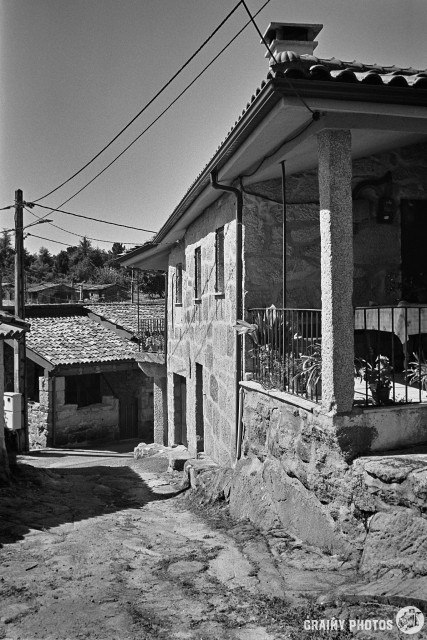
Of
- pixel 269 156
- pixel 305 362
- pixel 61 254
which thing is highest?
pixel 61 254

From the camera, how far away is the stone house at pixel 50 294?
5238 cm

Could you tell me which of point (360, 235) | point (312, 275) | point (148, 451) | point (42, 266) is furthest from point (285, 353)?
point (42, 266)

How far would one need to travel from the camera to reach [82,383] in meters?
17.7

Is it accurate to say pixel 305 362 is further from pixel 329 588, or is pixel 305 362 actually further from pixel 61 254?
pixel 61 254

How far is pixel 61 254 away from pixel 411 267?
7396 cm

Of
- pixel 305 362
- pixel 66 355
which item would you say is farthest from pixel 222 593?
pixel 66 355

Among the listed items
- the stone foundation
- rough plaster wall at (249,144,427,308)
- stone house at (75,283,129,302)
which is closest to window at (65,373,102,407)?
rough plaster wall at (249,144,427,308)

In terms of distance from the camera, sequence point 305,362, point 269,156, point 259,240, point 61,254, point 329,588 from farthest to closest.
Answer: point 61,254 → point 259,240 → point 269,156 → point 305,362 → point 329,588

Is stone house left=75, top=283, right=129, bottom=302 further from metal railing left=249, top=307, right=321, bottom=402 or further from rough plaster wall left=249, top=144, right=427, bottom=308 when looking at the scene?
metal railing left=249, top=307, right=321, bottom=402

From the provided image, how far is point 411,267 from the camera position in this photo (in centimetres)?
697

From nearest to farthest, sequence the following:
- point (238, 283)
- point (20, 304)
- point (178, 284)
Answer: point (238, 283) → point (178, 284) → point (20, 304)

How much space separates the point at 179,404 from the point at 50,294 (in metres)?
42.6

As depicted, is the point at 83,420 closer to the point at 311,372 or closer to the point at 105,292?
the point at 311,372

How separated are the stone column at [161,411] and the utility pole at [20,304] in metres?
3.37
